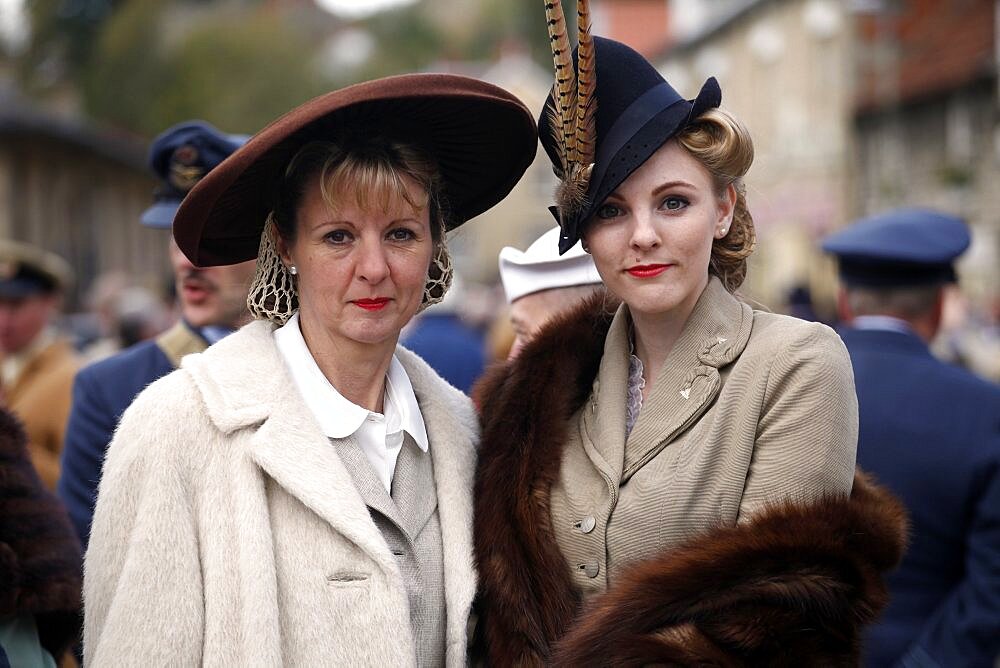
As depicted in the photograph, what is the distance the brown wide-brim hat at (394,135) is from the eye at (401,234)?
0.75 feet

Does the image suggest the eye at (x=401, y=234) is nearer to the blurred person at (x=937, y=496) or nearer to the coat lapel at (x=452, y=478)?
the coat lapel at (x=452, y=478)

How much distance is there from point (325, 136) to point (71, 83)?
29.3 m

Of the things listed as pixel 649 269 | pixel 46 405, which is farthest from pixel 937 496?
pixel 46 405

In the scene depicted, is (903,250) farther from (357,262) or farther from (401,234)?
(357,262)

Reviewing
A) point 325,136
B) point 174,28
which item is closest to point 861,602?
point 325,136

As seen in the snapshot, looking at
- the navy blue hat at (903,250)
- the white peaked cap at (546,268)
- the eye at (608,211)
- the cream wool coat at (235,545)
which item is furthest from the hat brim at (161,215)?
the navy blue hat at (903,250)

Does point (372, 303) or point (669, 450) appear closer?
point (669, 450)

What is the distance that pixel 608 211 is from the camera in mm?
2857

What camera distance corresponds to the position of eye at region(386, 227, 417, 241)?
294 cm

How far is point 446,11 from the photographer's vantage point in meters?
86.2

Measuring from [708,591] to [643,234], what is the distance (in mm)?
812

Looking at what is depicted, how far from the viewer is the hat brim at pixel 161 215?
170 inches

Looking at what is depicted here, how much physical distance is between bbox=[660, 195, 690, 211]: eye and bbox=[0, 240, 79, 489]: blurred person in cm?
353

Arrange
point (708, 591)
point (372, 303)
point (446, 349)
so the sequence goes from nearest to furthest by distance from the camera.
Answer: point (708, 591) → point (372, 303) → point (446, 349)
